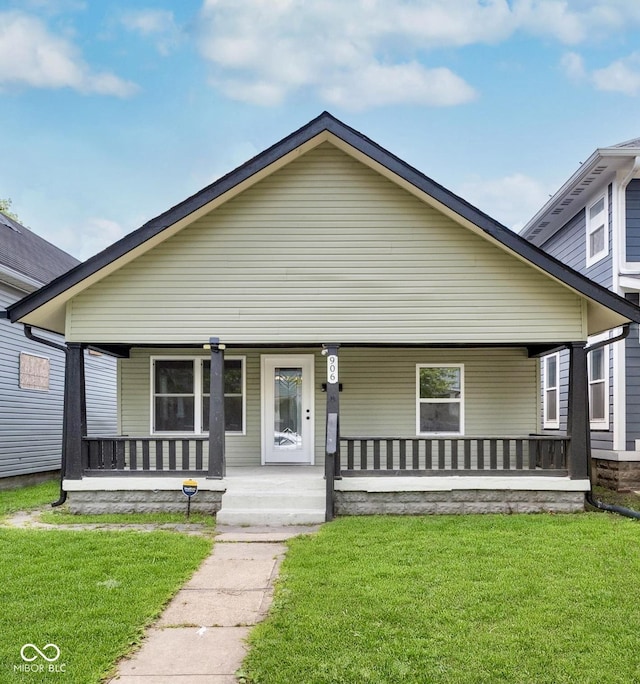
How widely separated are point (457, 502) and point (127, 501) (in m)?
4.68

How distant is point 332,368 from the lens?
8.59m

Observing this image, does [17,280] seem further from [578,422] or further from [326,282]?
[578,422]

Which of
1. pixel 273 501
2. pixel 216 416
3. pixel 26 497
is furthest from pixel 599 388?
pixel 26 497

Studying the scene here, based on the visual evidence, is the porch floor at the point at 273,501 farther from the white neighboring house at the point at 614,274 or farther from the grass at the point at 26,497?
the white neighboring house at the point at 614,274

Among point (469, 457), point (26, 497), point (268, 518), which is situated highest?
point (469, 457)

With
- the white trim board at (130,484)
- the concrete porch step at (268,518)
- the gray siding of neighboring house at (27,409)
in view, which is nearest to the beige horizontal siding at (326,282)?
the white trim board at (130,484)

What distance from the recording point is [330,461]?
26.9 feet

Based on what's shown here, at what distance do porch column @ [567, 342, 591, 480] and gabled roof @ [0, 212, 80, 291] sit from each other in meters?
10.2

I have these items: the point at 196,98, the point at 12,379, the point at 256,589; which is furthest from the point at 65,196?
the point at 256,589

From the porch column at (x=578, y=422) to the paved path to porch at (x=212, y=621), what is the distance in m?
4.46

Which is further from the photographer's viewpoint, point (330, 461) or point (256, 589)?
point (330, 461)

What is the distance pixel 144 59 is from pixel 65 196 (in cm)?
3203

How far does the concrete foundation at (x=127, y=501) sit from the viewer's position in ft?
28.1

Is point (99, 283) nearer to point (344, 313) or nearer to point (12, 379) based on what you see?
point (344, 313)
